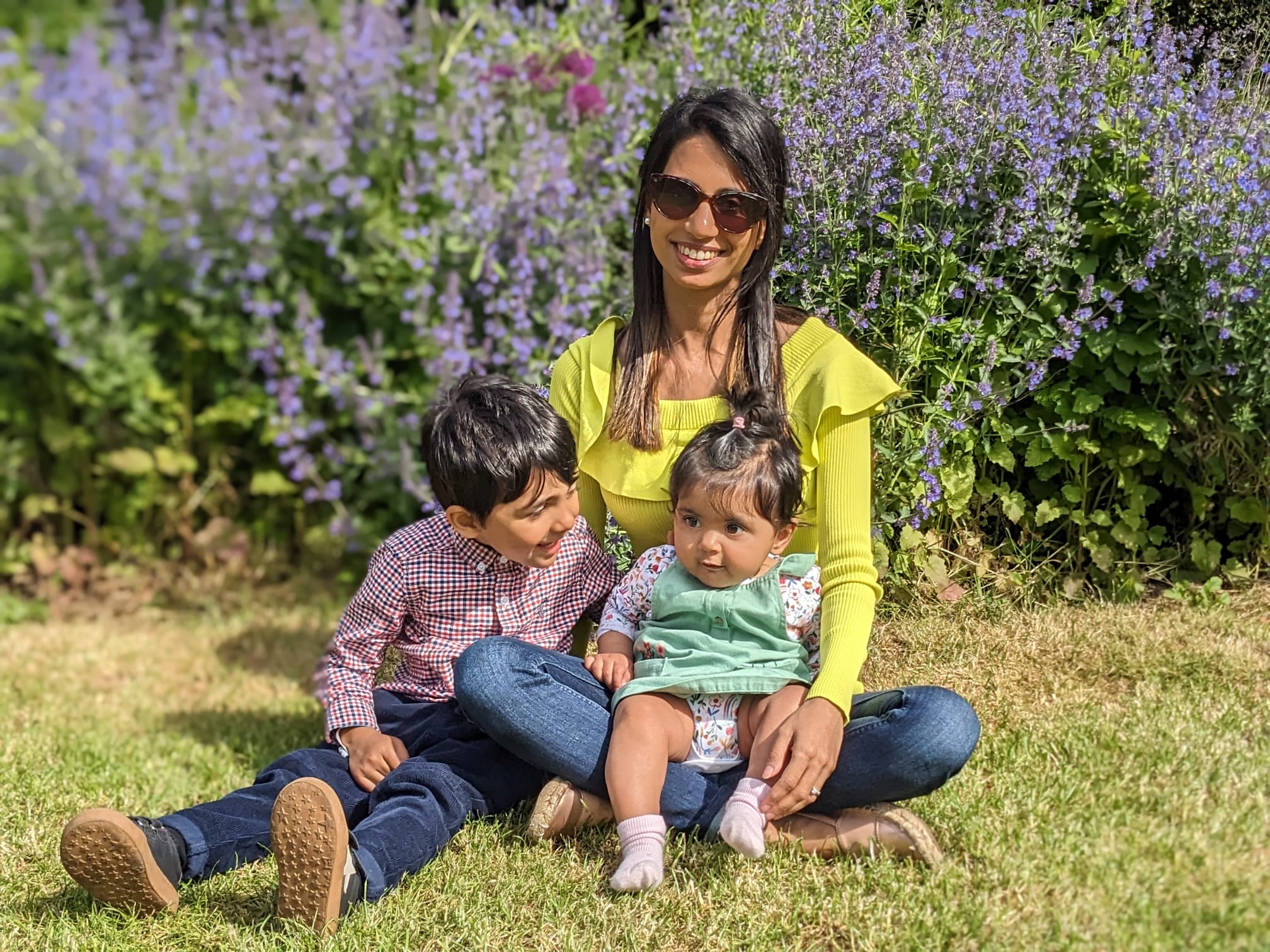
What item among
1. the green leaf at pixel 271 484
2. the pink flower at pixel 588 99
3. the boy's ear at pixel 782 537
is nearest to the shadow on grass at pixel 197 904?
the boy's ear at pixel 782 537

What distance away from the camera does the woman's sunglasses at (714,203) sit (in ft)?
9.34

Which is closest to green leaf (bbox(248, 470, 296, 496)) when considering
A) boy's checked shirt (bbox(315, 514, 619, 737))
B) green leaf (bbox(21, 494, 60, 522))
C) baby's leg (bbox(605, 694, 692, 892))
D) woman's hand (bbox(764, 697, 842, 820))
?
green leaf (bbox(21, 494, 60, 522))

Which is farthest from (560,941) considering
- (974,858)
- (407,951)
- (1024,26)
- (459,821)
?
(1024,26)

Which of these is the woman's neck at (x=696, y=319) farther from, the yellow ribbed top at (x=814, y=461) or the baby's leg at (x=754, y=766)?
the baby's leg at (x=754, y=766)

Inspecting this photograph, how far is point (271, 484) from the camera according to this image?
5.51 m

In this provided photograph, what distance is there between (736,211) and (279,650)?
9.36ft

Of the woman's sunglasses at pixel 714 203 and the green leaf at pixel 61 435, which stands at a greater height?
the woman's sunglasses at pixel 714 203

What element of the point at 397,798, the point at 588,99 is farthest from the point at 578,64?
the point at 397,798

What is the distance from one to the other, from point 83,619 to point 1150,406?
419 cm

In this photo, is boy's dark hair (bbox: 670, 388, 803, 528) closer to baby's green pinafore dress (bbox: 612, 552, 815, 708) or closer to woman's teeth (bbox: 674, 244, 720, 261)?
baby's green pinafore dress (bbox: 612, 552, 815, 708)

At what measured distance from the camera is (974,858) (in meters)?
2.49

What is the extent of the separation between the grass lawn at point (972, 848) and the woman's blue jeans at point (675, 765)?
0.12 meters

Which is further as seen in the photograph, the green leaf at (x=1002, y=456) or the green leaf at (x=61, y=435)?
the green leaf at (x=61, y=435)

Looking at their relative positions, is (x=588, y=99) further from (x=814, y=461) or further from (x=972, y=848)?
(x=972, y=848)
